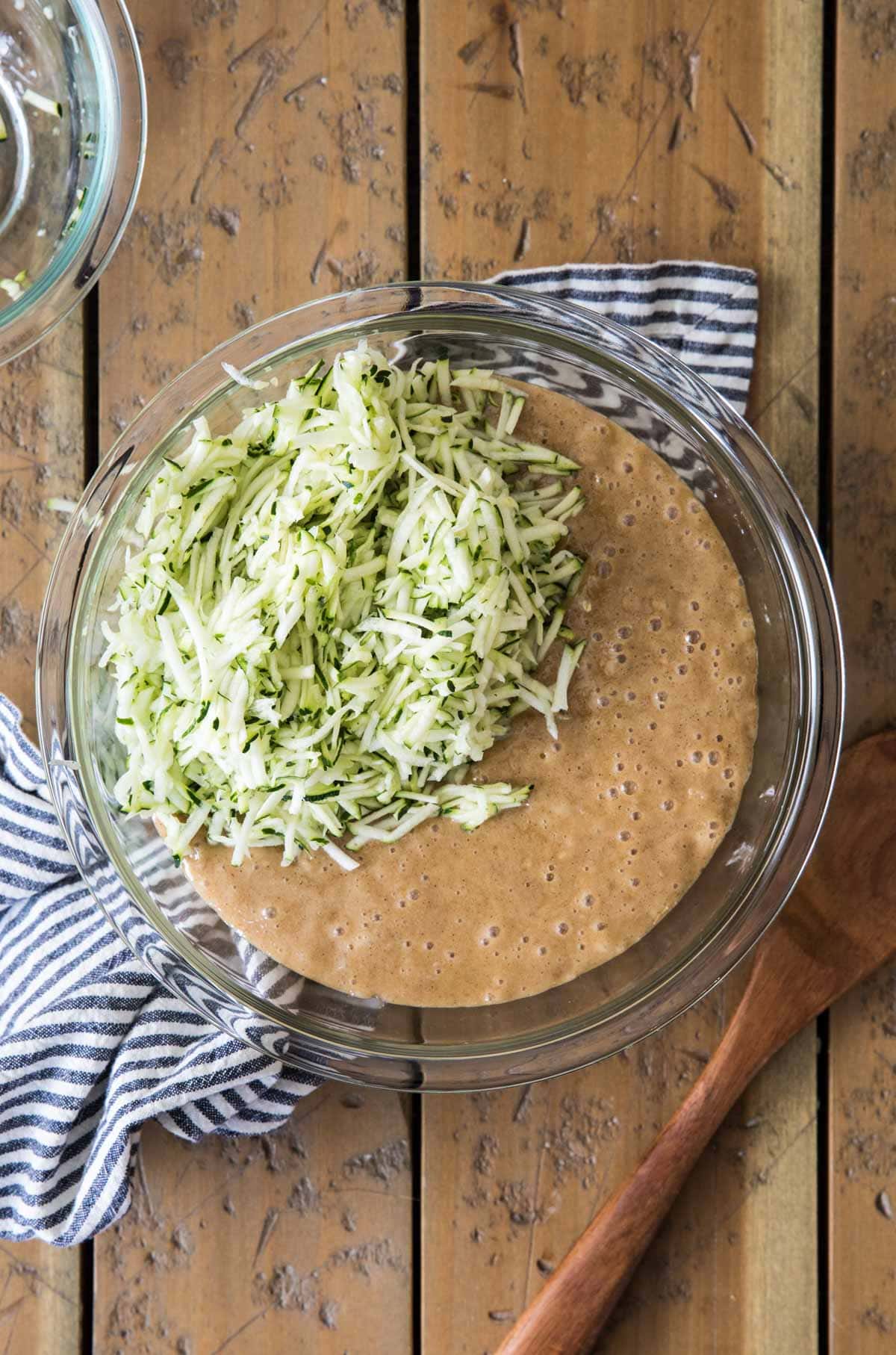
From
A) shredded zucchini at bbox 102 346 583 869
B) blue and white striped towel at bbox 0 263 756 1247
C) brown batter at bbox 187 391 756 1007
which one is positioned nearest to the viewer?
shredded zucchini at bbox 102 346 583 869

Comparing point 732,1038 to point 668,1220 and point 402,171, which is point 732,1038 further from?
point 402,171

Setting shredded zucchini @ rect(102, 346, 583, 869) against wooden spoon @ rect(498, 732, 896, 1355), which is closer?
shredded zucchini @ rect(102, 346, 583, 869)

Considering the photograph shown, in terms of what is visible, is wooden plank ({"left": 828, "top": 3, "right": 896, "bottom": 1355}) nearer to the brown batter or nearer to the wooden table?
the wooden table

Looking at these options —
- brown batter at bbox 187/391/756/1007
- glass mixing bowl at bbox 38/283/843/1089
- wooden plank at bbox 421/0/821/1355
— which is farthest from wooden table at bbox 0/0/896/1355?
brown batter at bbox 187/391/756/1007

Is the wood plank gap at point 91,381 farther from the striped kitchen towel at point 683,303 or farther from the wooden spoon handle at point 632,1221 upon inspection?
the wooden spoon handle at point 632,1221

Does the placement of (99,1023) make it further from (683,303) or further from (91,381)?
(683,303)

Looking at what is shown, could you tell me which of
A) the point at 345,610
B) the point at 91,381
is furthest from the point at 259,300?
the point at 345,610
